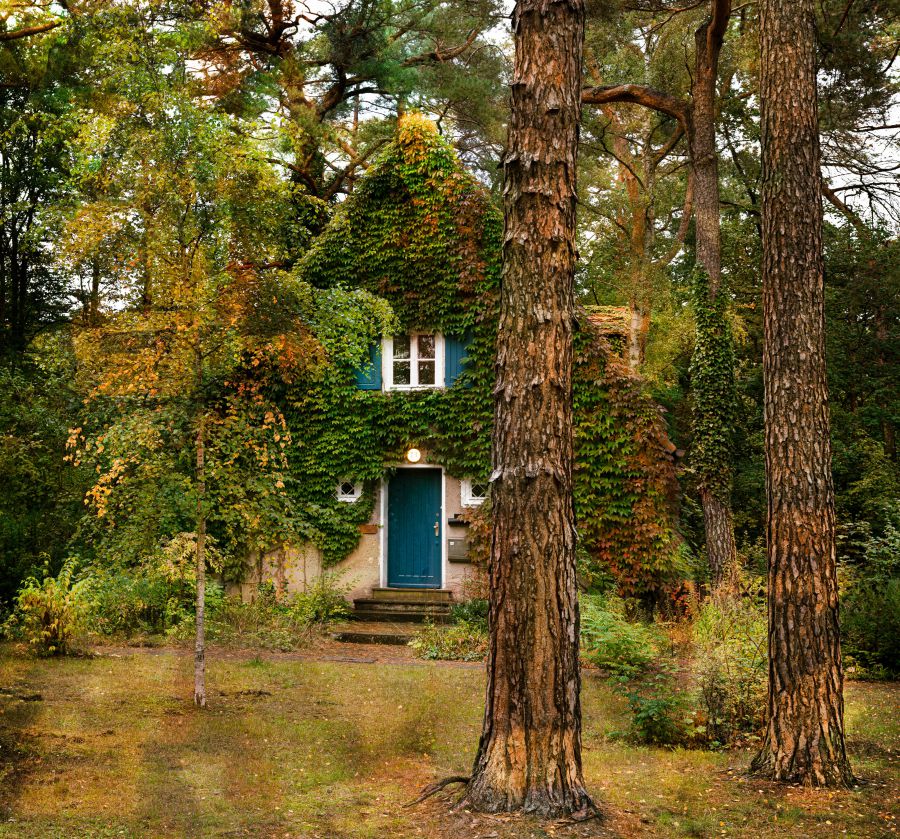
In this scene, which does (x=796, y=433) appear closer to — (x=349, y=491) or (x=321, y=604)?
(x=321, y=604)

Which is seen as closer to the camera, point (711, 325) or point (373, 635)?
point (373, 635)

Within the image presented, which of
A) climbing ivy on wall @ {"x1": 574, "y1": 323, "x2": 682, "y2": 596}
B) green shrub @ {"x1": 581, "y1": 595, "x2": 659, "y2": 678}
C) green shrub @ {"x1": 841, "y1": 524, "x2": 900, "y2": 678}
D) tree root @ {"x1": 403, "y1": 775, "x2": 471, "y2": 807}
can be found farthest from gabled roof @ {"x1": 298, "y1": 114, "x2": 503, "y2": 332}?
tree root @ {"x1": 403, "y1": 775, "x2": 471, "y2": 807}

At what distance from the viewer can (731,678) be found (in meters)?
7.00

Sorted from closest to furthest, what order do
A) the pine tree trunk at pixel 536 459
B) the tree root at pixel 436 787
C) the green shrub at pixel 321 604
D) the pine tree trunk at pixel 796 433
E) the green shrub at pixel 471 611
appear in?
1. the pine tree trunk at pixel 536 459
2. the tree root at pixel 436 787
3. the pine tree trunk at pixel 796 433
4. the green shrub at pixel 321 604
5. the green shrub at pixel 471 611

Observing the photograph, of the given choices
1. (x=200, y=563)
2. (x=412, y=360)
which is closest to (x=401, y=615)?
(x=412, y=360)

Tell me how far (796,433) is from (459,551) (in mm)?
8651

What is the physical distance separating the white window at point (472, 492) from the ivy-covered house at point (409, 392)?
19 mm

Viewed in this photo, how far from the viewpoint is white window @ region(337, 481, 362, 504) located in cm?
1457

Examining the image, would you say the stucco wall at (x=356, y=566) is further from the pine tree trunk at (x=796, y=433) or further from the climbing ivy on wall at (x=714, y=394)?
the pine tree trunk at (x=796, y=433)

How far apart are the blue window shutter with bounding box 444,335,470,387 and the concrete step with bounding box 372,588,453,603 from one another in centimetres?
353

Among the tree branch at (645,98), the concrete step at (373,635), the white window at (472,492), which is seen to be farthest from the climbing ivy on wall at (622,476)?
the tree branch at (645,98)

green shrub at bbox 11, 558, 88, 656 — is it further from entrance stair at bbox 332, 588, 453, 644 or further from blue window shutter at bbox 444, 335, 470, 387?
blue window shutter at bbox 444, 335, 470, 387

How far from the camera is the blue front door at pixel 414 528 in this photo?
1447 centimetres

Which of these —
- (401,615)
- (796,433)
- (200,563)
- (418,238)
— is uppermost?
(418,238)
